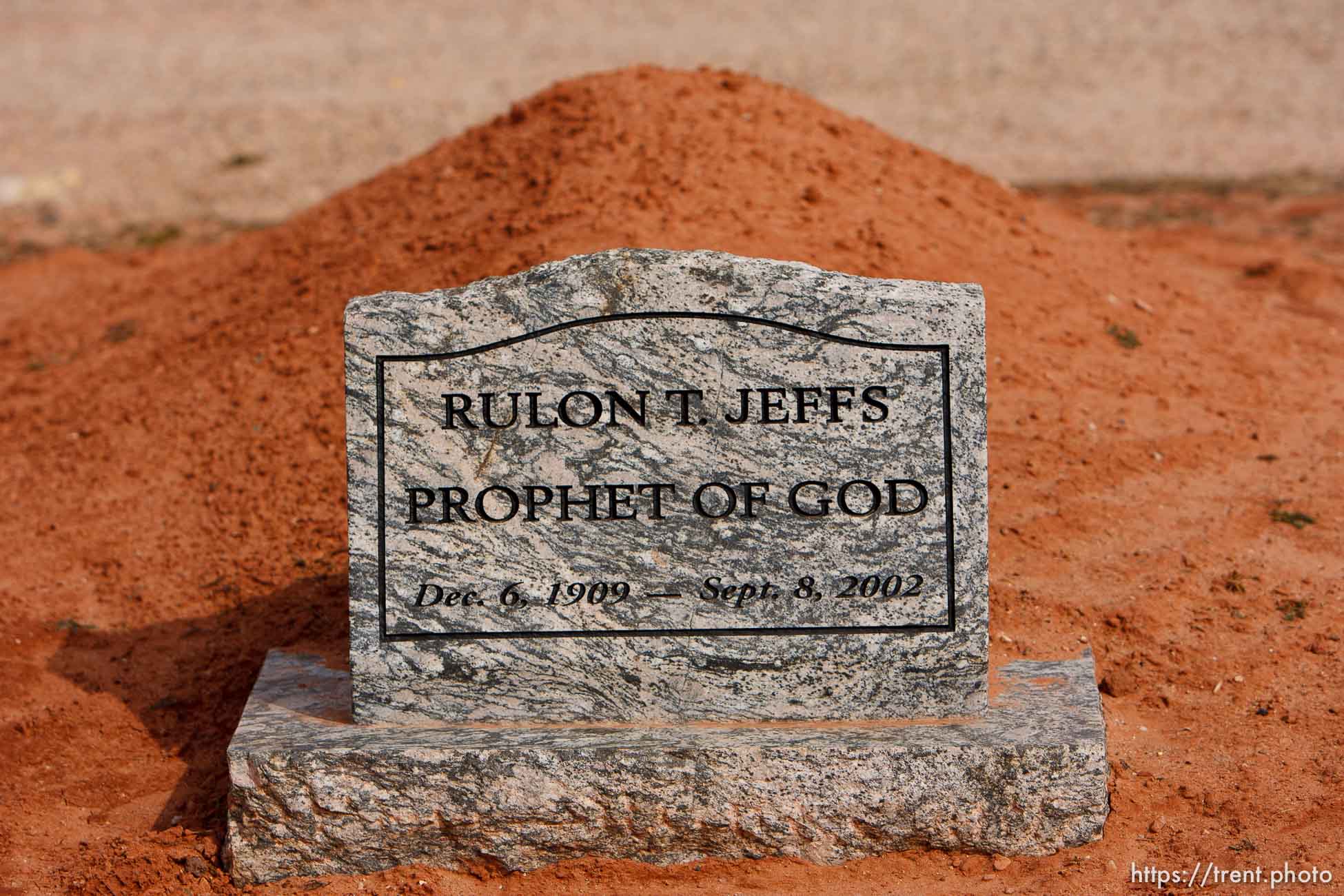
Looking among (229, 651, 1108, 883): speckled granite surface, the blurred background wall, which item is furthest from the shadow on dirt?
the blurred background wall

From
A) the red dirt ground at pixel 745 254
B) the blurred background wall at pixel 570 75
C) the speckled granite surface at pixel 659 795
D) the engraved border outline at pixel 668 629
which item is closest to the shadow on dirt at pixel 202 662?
the red dirt ground at pixel 745 254

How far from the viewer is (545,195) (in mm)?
6723

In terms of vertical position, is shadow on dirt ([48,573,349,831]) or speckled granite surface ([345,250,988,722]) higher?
speckled granite surface ([345,250,988,722])

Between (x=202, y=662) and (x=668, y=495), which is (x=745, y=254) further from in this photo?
(x=202, y=662)

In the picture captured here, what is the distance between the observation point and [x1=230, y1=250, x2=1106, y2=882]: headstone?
3844mm

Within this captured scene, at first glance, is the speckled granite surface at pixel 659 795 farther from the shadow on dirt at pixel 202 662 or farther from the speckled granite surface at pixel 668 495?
the shadow on dirt at pixel 202 662

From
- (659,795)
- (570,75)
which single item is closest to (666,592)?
(659,795)

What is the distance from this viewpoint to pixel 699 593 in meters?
4.01

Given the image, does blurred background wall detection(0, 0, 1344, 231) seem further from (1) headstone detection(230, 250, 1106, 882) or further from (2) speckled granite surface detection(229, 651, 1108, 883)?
(2) speckled granite surface detection(229, 651, 1108, 883)

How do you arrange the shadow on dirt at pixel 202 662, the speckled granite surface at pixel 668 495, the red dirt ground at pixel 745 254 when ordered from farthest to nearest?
the shadow on dirt at pixel 202 662 < the red dirt ground at pixel 745 254 < the speckled granite surface at pixel 668 495

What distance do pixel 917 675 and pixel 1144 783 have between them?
783 mm

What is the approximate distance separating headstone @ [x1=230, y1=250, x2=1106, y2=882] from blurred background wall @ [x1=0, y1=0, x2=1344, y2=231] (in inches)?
348

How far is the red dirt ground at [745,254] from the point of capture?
4.11m

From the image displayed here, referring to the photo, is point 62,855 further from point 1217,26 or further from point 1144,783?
point 1217,26
